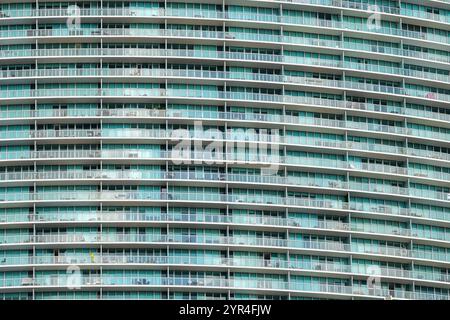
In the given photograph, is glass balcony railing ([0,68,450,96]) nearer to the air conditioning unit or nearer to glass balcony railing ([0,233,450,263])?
glass balcony railing ([0,233,450,263])

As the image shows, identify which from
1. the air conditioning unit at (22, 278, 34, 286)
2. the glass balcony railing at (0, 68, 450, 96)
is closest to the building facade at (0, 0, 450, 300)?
the glass balcony railing at (0, 68, 450, 96)

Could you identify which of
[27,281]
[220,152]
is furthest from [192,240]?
[27,281]

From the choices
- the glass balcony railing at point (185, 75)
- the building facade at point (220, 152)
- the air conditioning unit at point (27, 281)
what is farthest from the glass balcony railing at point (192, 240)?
the glass balcony railing at point (185, 75)

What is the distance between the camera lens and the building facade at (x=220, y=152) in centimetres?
11600

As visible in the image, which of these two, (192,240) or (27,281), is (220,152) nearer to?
(192,240)

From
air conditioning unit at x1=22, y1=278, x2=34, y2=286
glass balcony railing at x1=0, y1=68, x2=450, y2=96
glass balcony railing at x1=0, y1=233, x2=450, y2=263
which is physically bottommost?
air conditioning unit at x1=22, y1=278, x2=34, y2=286

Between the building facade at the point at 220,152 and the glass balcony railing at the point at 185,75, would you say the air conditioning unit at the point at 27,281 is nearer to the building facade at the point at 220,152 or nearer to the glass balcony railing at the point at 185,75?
the building facade at the point at 220,152

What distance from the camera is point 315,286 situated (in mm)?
117500

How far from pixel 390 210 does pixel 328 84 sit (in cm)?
1645

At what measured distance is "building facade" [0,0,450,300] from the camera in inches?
4567

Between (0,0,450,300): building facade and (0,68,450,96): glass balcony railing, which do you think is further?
(0,68,450,96): glass balcony railing

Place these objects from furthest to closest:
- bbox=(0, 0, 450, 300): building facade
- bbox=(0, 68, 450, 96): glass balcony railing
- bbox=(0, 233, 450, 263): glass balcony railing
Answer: bbox=(0, 68, 450, 96): glass balcony railing < bbox=(0, 0, 450, 300): building facade < bbox=(0, 233, 450, 263): glass balcony railing

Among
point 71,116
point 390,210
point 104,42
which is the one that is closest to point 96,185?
point 71,116

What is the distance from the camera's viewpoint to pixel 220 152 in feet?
394
